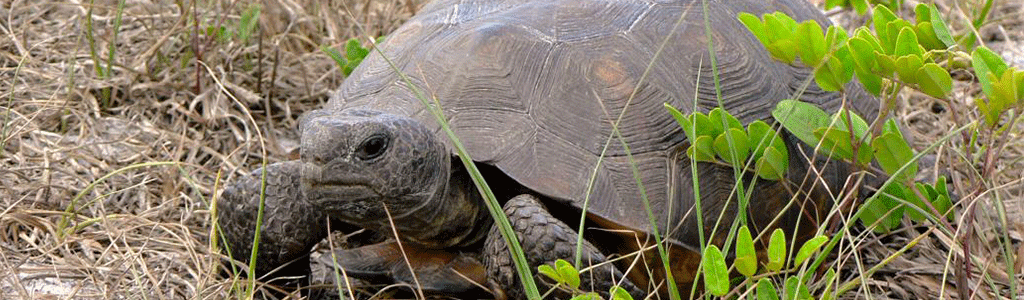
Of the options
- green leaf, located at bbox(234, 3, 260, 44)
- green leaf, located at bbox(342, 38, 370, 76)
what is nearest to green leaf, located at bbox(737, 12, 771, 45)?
green leaf, located at bbox(342, 38, 370, 76)

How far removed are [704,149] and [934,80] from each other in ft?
1.75

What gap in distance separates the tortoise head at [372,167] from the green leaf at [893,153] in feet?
3.12

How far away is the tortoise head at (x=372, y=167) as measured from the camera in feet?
8.13

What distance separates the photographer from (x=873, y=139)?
261 centimetres

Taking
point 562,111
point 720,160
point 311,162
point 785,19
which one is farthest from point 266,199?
point 785,19

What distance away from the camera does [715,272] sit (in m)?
2.15

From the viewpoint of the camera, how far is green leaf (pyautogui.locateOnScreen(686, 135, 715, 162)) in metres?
2.64

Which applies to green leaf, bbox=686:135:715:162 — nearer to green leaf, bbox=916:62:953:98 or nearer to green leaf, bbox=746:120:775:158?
green leaf, bbox=746:120:775:158

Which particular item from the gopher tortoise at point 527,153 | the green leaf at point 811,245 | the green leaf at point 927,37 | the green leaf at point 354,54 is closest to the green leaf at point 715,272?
the green leaf at point 811,245

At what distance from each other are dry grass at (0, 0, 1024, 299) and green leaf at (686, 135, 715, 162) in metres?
0.57

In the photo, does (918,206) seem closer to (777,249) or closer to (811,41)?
(811,41)

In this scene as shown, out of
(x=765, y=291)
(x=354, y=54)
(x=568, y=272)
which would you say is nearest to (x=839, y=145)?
(x=765, y=291)

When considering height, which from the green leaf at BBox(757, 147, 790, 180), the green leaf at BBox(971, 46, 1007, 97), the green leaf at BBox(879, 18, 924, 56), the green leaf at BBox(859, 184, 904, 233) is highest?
the green leaf at BBox(879, 18, 924, 56)

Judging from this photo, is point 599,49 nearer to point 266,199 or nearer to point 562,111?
point 562,111
